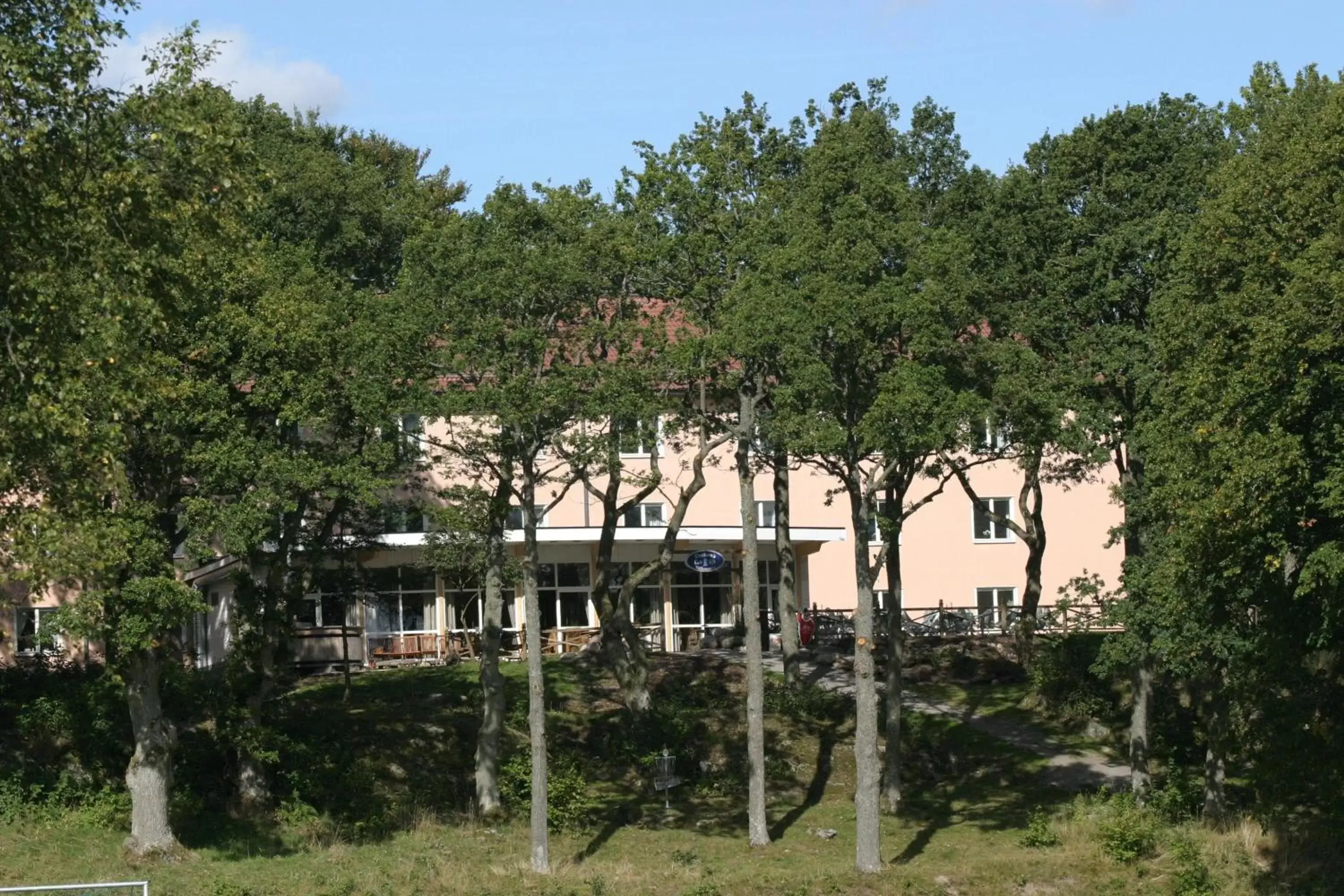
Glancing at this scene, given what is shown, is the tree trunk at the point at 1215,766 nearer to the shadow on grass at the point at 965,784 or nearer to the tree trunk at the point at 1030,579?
the shadow on grass at the point at 965,784

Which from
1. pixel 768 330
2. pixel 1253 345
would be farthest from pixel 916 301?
pixel 1253 345

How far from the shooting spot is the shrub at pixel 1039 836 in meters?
29.3

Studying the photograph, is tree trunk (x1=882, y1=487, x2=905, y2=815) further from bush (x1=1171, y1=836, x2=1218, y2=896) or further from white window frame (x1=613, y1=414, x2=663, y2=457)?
bush (x1=1171, y1=836, x2=1218, y2=896)

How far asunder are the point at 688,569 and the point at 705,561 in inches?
100

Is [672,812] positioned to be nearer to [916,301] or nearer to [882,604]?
[916,301]

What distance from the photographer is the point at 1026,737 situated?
38500mm

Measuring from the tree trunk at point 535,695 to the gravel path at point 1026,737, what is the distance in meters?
10.8

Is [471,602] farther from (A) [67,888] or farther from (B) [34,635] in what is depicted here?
(A) [67,888]

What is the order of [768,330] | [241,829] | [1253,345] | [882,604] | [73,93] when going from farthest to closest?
[882,604] < [241,829] < [768,330] < [1253,345] < [73,93]

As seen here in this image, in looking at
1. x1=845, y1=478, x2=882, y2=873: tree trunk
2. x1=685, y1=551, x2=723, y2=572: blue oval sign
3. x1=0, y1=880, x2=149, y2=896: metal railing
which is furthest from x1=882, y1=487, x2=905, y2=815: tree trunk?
x1=0, y1=880, x2=149, y2=896: metal railing

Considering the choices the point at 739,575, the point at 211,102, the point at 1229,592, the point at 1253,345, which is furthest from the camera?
the point at 739,575

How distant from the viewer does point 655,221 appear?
32000 millimetres

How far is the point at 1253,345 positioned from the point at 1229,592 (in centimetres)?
458

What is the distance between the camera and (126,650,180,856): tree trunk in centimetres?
2873
